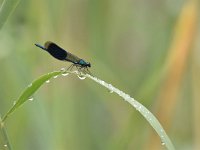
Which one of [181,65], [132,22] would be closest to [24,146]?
[181,65]

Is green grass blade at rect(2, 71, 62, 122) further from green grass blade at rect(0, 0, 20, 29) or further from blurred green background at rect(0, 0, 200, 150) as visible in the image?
blurred green background at rect(0, 0, 200, 150)

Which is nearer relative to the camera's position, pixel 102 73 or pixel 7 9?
pixel 7 9

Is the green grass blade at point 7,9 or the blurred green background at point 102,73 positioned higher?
→ the blurred green background at point 102,73

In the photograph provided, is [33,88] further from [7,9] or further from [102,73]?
[102,73]

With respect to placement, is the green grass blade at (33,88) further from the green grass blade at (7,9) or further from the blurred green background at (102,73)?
the blurred green background at (102,73)

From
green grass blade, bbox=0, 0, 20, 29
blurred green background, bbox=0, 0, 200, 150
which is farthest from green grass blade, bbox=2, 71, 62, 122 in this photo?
blurred green background, bbox=0, 0, 200, 150

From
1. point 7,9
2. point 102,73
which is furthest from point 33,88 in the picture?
point 102,73

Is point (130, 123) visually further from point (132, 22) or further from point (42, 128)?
point (132, 22)

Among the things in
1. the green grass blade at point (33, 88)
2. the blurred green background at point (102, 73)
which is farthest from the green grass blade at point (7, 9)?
the blurred green background at point (102, 73)
